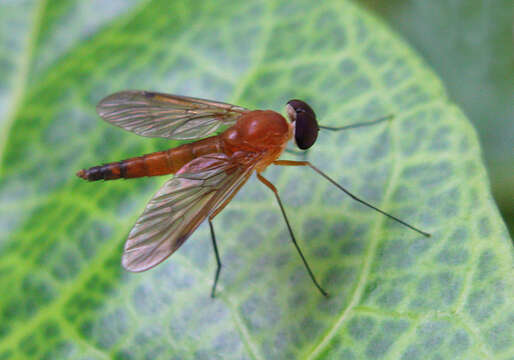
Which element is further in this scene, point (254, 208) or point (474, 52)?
point (474, 52)

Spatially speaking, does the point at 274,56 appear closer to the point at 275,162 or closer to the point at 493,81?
the point at 275,162

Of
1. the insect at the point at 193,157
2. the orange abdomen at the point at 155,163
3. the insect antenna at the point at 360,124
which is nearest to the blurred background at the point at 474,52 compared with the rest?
the insect antenna at the point at 360,124

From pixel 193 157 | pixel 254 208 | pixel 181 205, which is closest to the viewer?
pixel 181 205

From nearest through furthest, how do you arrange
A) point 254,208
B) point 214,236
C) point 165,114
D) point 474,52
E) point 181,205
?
1. point 181,205
2. point 214,236
3. point 254,208
4. point 165,114
5. point 474,52

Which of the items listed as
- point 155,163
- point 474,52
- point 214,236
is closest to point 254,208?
point 214,236

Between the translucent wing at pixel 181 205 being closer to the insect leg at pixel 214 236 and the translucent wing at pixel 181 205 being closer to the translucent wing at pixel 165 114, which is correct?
the insect leg at pixel 214 236

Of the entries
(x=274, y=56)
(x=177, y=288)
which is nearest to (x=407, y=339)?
(x=177, y=288)

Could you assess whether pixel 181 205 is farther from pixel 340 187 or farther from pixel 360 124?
pixel 360 124

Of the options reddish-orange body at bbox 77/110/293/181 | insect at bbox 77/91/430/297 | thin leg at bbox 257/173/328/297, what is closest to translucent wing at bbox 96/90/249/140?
insect at bbox 77/91/430/297
